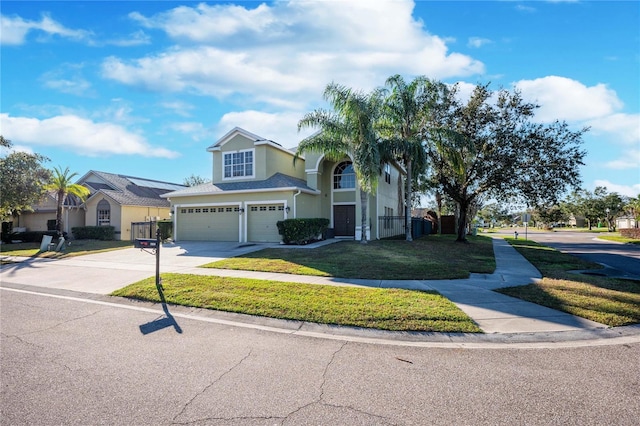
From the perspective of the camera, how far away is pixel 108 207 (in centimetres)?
2703

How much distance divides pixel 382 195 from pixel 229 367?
20.2m

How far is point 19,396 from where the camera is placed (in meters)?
3.61

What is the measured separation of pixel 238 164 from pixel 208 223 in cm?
444

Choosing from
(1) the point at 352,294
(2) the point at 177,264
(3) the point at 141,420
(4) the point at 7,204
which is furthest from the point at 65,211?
(3) the point at 141,420

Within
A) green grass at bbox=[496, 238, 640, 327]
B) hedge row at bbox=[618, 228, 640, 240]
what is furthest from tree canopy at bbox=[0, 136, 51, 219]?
hedge row at bbox=[618, 228, 640, 240]

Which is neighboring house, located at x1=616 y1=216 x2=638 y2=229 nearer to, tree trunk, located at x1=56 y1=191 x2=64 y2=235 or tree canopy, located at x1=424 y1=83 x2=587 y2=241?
tree canopy, located at x1=424 y1=83 x2=587 y2=241

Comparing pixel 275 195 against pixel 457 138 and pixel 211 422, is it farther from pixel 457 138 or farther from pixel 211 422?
pixel 211 422

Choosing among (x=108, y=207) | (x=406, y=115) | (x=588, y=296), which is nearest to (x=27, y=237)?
(x=108, y=207)

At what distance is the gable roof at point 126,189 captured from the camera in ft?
89.4

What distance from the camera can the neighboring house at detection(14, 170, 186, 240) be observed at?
1046 inches

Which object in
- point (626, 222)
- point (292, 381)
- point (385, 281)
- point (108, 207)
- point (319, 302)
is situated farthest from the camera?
point (626, 222)

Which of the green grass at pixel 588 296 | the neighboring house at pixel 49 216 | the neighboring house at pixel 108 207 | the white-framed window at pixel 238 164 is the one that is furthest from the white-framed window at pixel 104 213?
the green grass at pixel 588 296

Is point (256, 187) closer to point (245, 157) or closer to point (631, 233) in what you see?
point (245, 157)

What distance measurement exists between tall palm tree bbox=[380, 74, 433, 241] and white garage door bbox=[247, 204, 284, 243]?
7.40m
